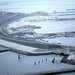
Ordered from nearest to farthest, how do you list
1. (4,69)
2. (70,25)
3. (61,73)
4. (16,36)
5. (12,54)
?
(61,73), (4,69), (12,54), (16,36), (70,25)

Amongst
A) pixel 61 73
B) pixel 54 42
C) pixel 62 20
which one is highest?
pixel 62 20

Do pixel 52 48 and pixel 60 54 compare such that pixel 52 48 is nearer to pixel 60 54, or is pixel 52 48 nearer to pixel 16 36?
pixel 60 54

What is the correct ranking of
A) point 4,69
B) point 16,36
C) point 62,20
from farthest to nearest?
point 62,20, point 16,36, point 4,69

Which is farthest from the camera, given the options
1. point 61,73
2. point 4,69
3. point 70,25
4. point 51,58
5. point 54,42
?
point 70,25

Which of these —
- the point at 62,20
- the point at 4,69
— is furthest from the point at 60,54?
the point at 62,20

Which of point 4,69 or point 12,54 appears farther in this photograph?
point 12,54

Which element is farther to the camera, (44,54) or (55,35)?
(55,35)

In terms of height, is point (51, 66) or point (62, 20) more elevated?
point (62, 20)

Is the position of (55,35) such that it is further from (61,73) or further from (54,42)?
(61,73)

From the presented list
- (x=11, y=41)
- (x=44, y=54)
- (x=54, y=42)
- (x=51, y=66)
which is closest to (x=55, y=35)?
(x=54, y=42)
